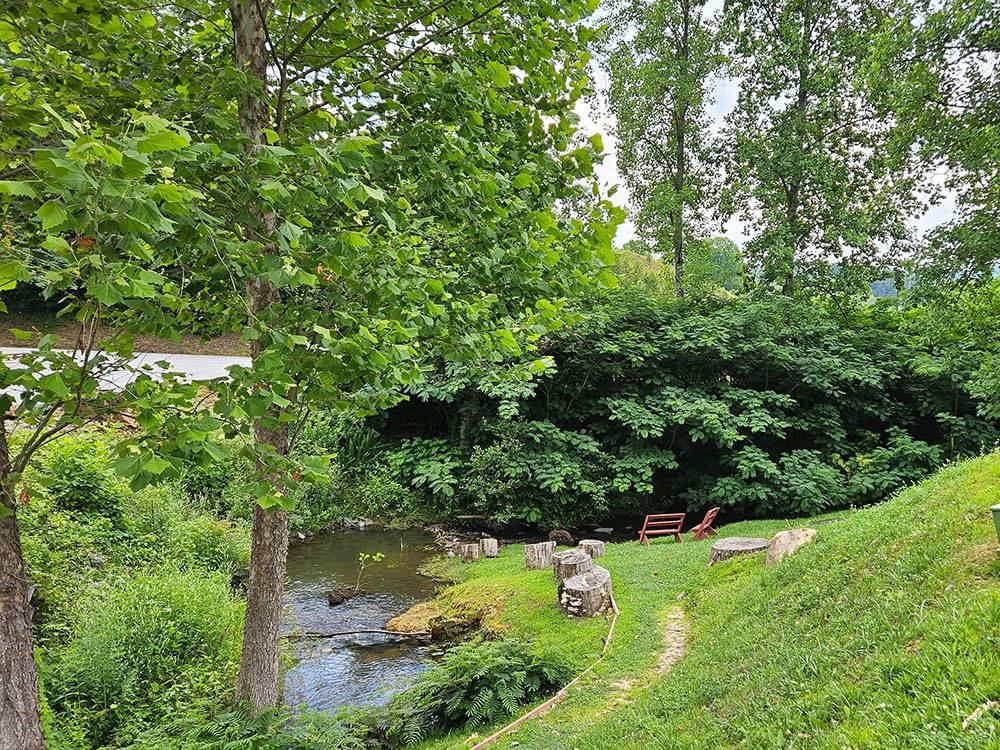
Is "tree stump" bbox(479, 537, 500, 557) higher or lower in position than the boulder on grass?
lower

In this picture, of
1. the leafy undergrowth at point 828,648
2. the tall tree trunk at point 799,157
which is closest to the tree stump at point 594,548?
the leafy undergrowth at point 828,648

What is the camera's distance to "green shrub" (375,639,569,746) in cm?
590

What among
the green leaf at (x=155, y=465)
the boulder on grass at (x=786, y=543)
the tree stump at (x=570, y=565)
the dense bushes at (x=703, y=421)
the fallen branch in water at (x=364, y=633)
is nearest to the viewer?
the green leaf at (x=155, y=465)

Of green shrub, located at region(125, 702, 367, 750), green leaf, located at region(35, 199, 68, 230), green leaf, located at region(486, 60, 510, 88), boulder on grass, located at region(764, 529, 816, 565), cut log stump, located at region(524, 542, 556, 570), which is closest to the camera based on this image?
green leaf, located at region(35, 199, 68, 230)

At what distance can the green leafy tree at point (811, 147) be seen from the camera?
15.9 m

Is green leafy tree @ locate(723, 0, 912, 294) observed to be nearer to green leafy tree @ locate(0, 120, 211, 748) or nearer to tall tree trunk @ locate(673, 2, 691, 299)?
tall tree trunk @ locate(673, 2, 691, 299)

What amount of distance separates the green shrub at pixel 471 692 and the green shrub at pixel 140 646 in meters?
2.09

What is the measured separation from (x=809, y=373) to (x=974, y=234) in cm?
559

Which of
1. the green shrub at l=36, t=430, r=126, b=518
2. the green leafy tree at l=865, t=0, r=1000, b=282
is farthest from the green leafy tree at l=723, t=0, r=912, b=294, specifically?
the green shrub at l=36, t=430, r=126, b=518

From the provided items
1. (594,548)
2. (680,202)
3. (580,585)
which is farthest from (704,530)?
(680,202)

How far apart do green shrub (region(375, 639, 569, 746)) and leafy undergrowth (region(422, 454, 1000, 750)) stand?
292 mm

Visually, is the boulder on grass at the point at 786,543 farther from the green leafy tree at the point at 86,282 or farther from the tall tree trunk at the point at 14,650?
the tall tree trunk at the point at 14,650

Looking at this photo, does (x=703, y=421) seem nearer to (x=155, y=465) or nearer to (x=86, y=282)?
(x=155, y=465)

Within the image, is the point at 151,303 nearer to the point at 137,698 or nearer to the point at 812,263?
the point at 137,698
